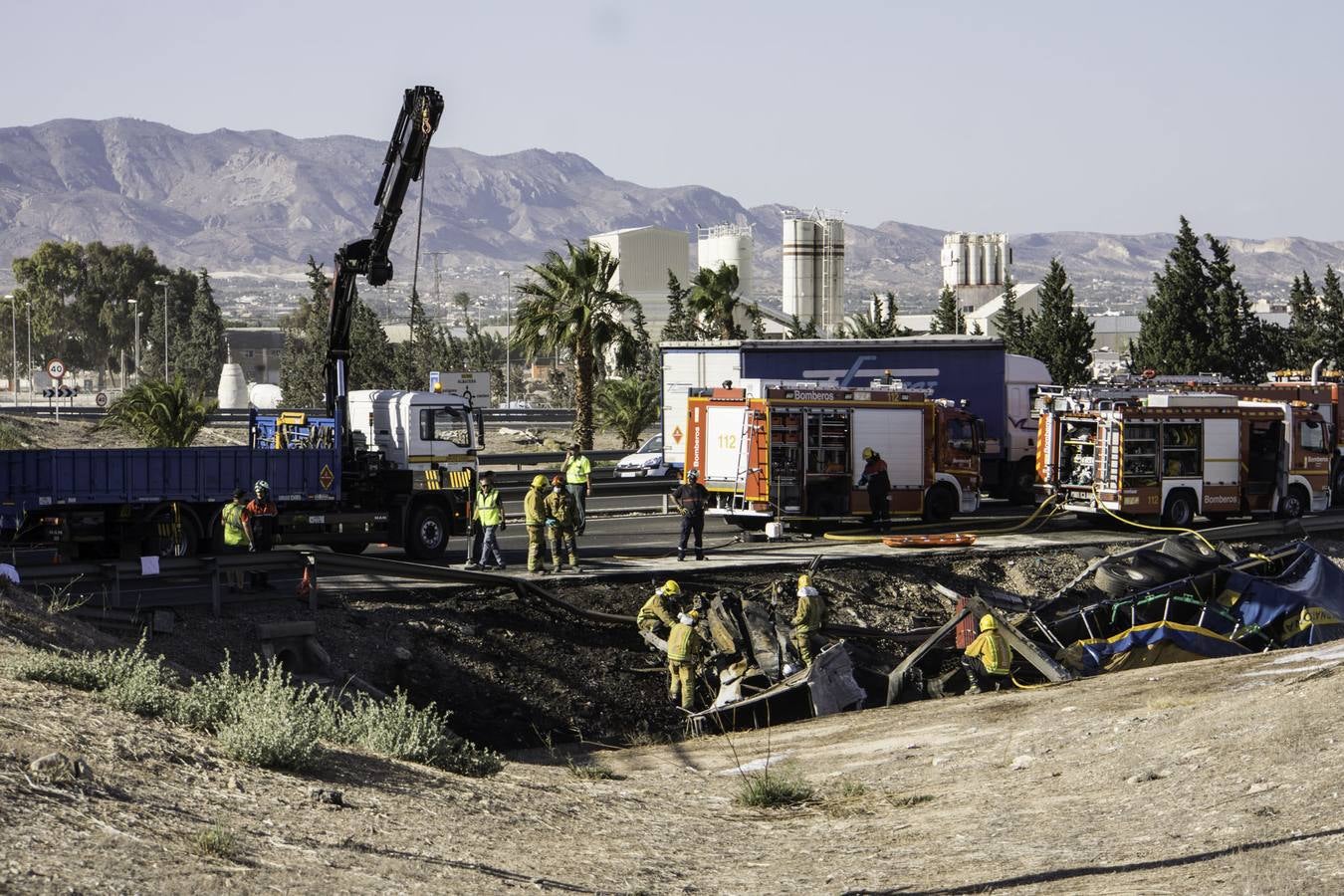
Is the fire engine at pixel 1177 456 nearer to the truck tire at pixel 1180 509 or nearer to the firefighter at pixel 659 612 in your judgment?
→ the truck tire at pixel 1180 509

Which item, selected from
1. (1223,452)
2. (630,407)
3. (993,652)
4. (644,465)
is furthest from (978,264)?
(993,652)

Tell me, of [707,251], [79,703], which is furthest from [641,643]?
Answer: [707,251]

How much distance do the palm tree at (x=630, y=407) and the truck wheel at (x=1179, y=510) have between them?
25.7m

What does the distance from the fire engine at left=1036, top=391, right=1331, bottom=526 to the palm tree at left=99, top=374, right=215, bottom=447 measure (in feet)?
74.5

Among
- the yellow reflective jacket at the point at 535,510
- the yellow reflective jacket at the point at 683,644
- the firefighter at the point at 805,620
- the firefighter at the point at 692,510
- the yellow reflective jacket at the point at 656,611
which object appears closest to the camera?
the yellow reflective jacket at the point at 683,644

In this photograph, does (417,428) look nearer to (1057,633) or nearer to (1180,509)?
(1057,633)

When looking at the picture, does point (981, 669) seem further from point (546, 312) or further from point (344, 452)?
point (546, 312)

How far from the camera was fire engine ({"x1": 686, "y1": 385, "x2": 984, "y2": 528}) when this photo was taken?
92.9ft

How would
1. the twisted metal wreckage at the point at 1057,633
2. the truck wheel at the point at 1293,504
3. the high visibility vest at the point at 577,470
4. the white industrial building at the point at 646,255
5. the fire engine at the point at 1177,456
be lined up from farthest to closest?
the white industrial building at the point at 646,255
the truck wheel at the point at 1293,504
the fire engine at the point at 1177,456
the high visibility vest at the point at 577,470
the twisted metal wreckage at the point at 1057,633

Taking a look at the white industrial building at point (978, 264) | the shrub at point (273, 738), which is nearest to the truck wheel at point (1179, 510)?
the shrub at point (273, 738)

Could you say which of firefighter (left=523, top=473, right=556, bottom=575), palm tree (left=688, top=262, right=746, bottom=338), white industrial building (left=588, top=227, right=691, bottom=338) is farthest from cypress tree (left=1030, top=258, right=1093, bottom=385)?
white industrial building (left=588, top=227, right=691, bottom=338)

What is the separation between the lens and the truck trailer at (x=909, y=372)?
111 ft

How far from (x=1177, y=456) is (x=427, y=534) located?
1513 centimetres

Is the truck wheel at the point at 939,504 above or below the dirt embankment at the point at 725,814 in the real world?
above
